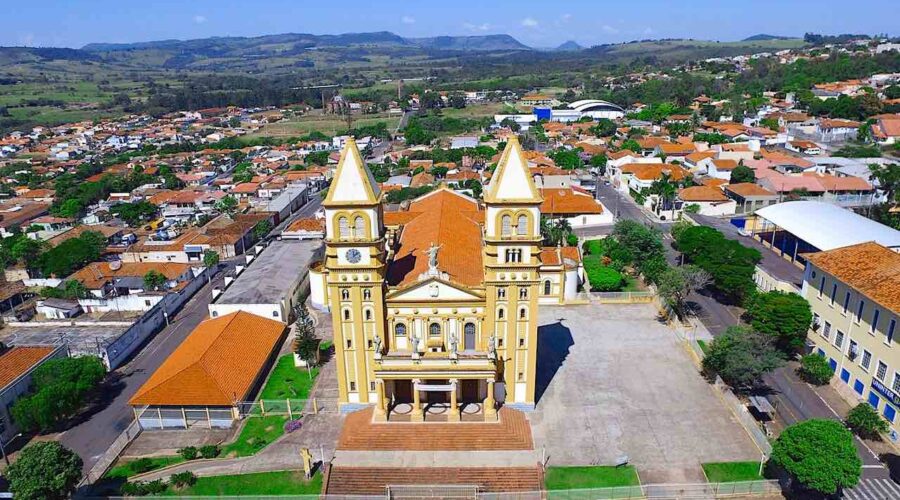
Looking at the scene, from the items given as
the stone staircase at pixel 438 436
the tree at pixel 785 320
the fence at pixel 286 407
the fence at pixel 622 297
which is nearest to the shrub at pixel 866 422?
the tree at pixel 785 320

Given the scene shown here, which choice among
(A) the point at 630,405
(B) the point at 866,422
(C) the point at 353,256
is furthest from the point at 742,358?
(C) the point at 353,256

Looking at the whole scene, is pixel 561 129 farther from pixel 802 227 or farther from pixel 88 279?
pixel 88 279

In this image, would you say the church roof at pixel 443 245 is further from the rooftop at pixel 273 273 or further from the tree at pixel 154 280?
the tree at pixel 154 280

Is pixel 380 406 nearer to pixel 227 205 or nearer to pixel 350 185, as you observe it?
pixel 350 185

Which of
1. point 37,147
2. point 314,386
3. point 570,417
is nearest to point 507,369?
point 570,417

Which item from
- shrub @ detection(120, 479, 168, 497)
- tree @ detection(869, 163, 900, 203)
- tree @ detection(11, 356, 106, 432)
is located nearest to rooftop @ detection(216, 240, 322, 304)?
tree @ detection(11, 356, 106, 432)

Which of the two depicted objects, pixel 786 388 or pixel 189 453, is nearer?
pixel 189 453
